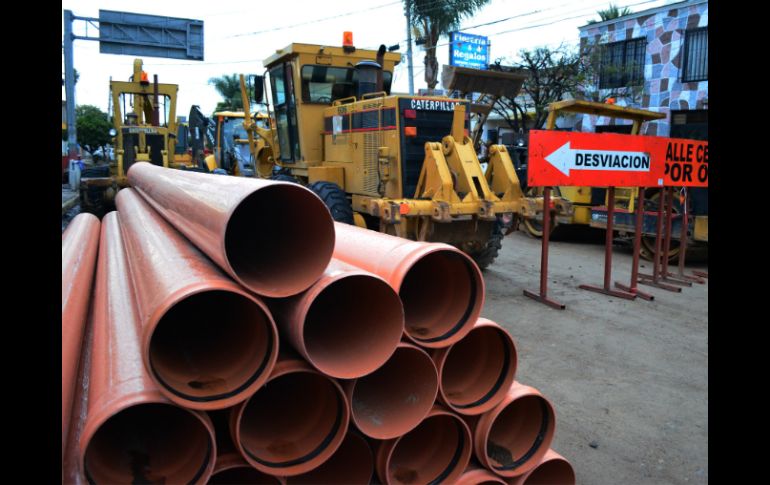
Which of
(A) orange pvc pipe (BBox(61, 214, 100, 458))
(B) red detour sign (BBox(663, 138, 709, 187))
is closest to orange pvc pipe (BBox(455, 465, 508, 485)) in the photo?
(A) orange pvc pipe (BBox(61, 214, 100, 458))

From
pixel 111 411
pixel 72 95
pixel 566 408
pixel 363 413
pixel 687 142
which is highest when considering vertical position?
pixel 72 95

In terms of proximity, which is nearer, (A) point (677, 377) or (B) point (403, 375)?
(B) point (403, 375)

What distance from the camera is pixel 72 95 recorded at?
1817 cm

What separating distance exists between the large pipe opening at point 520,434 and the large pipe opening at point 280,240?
1.21 meters

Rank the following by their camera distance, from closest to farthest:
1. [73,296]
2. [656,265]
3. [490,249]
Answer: [73,296], [656,265], [490,249]

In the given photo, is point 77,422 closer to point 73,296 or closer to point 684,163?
point 73,296

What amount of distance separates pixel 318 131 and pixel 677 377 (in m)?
6.04

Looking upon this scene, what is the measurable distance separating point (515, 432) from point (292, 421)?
109cm

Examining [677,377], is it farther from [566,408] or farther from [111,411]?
[111,411]

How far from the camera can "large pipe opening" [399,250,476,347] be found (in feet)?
8.52

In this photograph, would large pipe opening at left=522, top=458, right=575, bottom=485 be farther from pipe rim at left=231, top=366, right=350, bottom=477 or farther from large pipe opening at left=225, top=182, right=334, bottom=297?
large pipe opening at left=225, top=182, right=334, bottom=297

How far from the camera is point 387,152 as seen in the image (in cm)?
732

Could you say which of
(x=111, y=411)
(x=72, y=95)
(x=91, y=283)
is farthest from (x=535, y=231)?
(x=72, y=95)

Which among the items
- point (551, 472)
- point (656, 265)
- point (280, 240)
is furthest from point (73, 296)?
point (656, 265)
